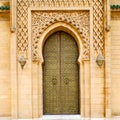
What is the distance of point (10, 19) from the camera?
22.5ft

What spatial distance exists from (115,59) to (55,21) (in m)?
2.17

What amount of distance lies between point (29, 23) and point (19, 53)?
92 cm

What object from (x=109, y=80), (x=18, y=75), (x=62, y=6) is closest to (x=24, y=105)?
(x=18, y=75)

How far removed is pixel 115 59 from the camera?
23.4 ft

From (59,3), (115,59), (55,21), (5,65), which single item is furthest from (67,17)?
(5,65)

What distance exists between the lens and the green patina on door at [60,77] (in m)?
7.12

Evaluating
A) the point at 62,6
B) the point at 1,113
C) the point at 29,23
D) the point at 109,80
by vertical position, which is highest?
the point at 62,6

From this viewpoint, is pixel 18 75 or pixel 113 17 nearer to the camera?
pixel 18 75

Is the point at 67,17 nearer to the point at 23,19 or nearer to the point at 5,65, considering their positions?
the point at 23,19

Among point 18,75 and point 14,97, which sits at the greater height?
point 18,75

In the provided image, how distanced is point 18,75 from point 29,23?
1.54 metres

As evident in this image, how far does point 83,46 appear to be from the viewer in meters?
6.83

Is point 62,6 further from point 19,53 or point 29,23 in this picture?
point 19,53

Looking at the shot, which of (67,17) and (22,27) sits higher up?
(67,17)
